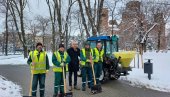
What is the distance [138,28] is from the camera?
57.4 m

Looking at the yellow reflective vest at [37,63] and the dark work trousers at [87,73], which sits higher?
the yellow reflective vest at [37,63]

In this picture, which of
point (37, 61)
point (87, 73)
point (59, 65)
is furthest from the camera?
point (87, 73)

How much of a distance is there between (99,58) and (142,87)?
8.07ft

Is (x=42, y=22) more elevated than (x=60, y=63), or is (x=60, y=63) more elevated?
(x=42, y=22)

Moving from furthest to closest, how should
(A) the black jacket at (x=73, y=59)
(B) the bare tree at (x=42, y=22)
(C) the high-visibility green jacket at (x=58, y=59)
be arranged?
(B) the bare tree at (x=42, y=22)
(A) the black jacket at (x=73, y=59)
(C) the high-visibility green jacket at (x=58, y=59)

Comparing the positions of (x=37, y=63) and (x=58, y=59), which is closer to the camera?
(x=37, y=63)

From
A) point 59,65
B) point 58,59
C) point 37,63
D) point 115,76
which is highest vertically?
point 58,59

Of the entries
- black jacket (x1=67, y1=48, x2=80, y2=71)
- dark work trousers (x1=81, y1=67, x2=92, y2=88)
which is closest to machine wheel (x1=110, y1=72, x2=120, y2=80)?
dark work trousers (x1=81, y1=67, x2=92, y2=88)

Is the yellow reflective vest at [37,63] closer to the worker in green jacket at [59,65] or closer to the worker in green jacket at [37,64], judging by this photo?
the worker in green jacket at [37,64]

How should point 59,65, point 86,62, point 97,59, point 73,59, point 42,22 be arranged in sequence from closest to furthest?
point 59,65
point 73,59
point 86,62
point 97,59
point 42,22

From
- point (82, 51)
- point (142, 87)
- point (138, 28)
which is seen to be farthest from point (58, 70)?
point (138, 28)

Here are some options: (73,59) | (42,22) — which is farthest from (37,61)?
(42,22)

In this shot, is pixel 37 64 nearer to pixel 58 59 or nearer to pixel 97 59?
pixel 58 59

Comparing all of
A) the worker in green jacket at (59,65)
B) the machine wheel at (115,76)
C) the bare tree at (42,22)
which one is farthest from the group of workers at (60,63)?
the bare tree at (42,22)
